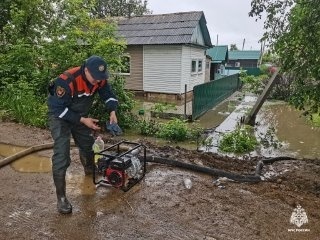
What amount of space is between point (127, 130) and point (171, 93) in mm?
7625

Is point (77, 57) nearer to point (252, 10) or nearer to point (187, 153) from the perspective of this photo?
point (187, 153)

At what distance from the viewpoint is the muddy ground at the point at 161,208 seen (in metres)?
3.30

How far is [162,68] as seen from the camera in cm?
1677

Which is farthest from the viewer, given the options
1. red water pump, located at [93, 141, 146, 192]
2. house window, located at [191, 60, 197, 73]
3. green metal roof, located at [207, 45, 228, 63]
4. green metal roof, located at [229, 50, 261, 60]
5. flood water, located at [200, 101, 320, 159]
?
green metal roof, located at [229, 50, 261, 60]

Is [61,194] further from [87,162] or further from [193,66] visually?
[193,66]

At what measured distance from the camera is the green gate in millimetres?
11836

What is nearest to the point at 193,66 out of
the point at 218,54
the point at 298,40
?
the point at 218,54

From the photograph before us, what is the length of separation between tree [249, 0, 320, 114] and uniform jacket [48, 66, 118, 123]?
336cm

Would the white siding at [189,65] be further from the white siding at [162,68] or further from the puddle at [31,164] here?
the puddle at [31,164]

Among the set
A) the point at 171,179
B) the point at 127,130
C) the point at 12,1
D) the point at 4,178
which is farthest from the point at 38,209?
the point at 12,1

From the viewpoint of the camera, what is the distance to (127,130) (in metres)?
9.47

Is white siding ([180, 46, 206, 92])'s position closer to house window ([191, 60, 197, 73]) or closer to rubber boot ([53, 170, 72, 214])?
house window ([191, 60, 197, 73])

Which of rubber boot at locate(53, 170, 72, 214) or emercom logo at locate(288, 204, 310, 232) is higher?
rubber boot at locate(53, 170, 72, 214)

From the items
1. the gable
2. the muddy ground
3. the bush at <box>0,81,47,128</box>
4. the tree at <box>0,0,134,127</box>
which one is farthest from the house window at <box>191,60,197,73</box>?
the muddy ground
